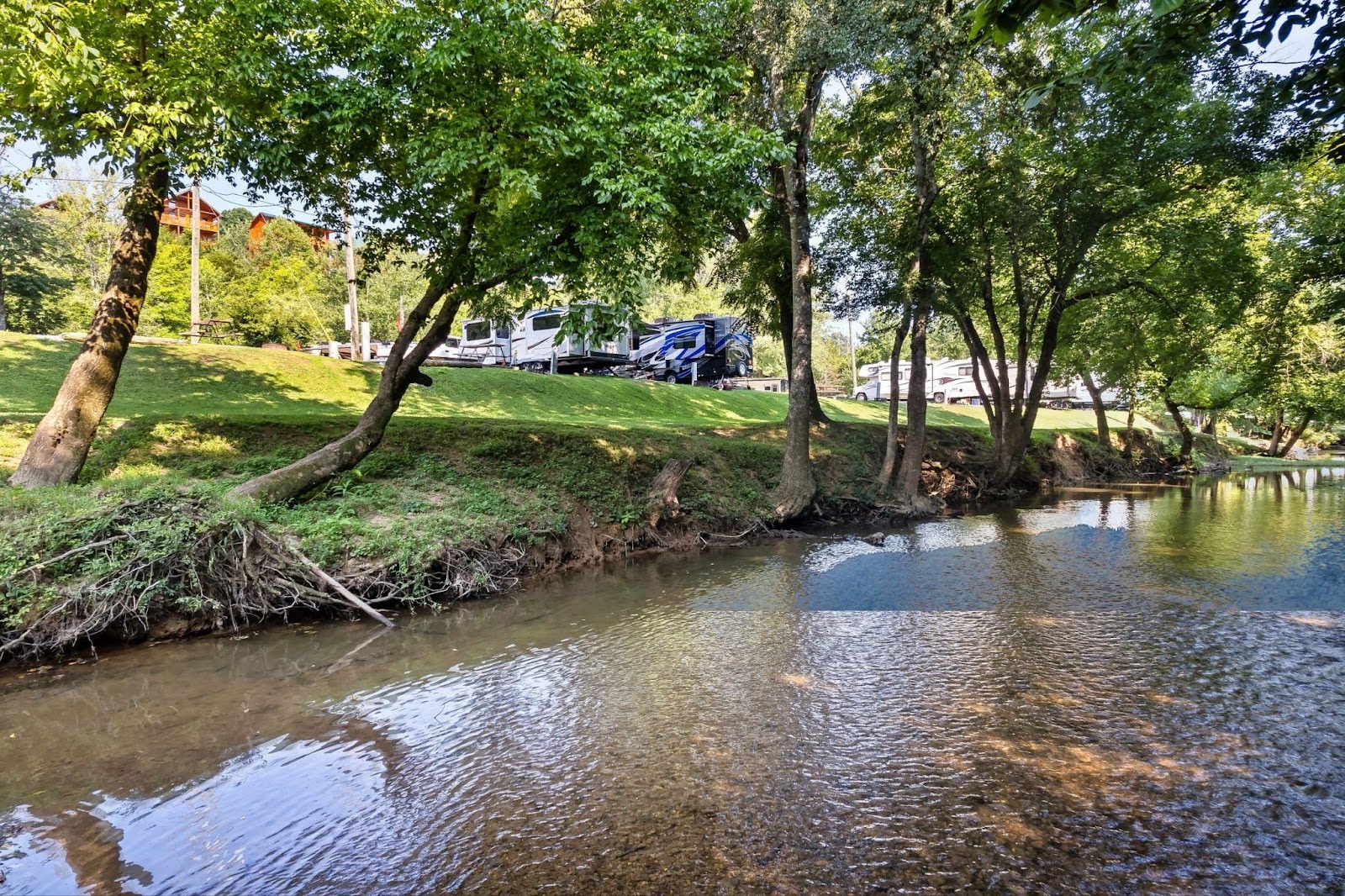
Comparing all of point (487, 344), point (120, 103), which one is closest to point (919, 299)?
point (120, 103)

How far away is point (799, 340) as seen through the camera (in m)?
16.1

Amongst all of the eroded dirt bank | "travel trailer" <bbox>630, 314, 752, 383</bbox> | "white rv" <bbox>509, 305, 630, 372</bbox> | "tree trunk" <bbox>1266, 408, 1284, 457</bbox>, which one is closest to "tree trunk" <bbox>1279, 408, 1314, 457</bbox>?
"tree trunk" <bbox>1266, 408, 1284, 457</bbox>

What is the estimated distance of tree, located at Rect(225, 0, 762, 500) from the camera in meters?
8.84

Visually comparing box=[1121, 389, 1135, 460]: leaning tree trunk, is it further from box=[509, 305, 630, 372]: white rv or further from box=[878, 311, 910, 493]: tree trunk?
box=[509, 305, 630, 372]: white rv

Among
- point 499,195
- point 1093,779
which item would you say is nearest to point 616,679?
point 1093,779

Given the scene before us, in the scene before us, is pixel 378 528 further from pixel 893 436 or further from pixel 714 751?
pixel 893 436

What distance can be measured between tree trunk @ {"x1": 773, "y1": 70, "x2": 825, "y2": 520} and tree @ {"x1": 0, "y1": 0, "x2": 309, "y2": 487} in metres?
10.3

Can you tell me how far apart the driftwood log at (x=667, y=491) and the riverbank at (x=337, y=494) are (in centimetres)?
5

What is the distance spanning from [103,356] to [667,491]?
8.84m

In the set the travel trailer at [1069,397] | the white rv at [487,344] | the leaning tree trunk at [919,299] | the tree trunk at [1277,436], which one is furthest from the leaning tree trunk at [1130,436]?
the white rv at [487,344]

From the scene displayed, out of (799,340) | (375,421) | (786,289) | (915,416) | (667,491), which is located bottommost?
(667,491)

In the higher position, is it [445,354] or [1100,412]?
[445,354]

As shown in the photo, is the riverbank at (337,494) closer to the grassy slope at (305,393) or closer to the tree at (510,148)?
the grassy slope at (305,393)

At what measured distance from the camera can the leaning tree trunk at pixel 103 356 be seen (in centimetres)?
907
